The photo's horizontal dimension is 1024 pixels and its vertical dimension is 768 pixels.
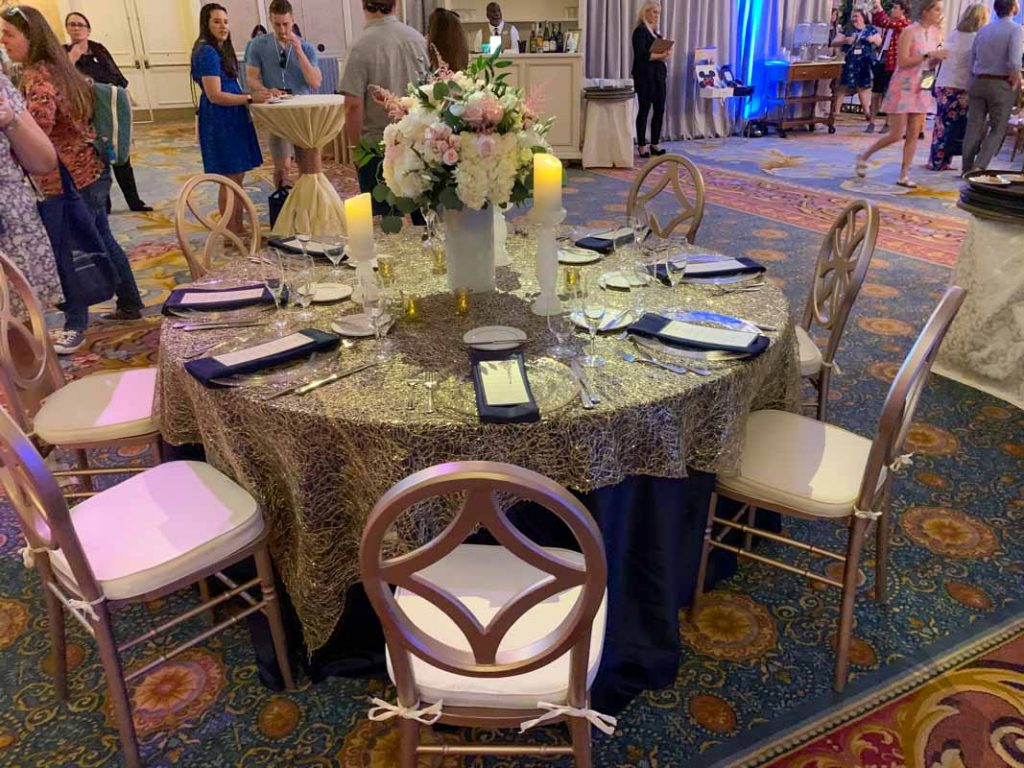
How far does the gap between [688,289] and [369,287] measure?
88cm

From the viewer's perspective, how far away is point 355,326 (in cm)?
185

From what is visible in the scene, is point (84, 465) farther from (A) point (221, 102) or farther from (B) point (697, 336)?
(A) point (221, 102)

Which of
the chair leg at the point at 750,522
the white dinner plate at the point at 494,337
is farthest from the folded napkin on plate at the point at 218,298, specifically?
the chair leg at the point at 750,522

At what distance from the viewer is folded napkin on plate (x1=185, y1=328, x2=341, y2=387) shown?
1618mm

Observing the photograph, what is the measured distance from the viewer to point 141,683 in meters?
1.89

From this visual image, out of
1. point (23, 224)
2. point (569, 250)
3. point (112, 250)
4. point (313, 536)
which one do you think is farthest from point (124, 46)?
point (313, 536)

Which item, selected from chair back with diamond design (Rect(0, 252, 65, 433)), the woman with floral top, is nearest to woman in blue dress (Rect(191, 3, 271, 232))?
the woman with floral top

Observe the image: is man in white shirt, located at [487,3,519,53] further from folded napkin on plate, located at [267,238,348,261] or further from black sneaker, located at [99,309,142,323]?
folded napkin on plate, located at [267,238,348,261]

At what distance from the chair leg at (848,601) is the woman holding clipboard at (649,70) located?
23.8ft

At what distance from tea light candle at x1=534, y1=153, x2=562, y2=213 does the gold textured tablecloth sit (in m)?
0.28

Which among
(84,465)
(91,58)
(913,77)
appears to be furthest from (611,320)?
(913,77)

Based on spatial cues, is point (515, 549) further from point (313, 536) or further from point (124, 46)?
point (124, 46)

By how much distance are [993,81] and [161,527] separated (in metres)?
7.15

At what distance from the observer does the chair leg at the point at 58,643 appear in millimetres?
1745
